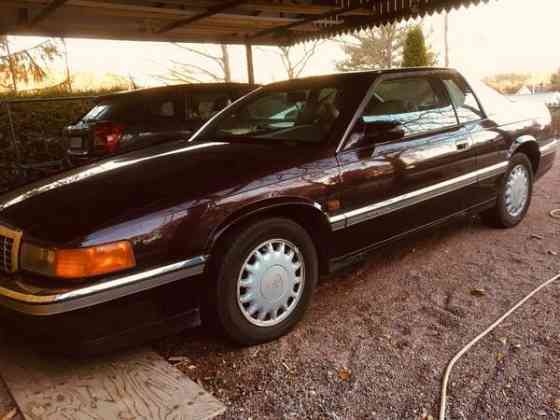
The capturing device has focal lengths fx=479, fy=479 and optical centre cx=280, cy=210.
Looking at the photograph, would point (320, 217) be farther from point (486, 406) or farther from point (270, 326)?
point (486, 406)

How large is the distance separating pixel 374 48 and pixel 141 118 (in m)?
29.5

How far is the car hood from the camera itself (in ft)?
7.34

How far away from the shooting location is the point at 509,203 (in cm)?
448

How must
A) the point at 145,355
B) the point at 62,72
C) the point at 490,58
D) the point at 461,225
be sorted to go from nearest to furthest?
the point at 145,355
the point at 461,225
the point at 62,72
the point at 490,58

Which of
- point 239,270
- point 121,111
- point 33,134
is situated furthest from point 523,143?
point 33,134

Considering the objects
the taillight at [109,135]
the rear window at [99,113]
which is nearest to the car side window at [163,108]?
the taillight at [109,135]

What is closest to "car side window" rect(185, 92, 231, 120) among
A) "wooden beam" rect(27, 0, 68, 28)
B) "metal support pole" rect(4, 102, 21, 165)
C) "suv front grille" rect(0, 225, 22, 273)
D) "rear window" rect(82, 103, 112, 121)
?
"rear window" rect(82, 103, 112, 121)

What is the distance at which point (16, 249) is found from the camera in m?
2.26

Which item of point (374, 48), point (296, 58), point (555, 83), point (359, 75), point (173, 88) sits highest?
point (374, 48)

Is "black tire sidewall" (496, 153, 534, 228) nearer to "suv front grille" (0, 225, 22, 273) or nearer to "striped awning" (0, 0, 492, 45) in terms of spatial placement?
"striped awning" (0, 0, 492, 45)

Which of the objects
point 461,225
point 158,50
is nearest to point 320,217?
point 461,225

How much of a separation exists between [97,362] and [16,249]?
2.44ft

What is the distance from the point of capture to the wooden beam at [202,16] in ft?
22.0

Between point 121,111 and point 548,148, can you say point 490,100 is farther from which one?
point 121,111
